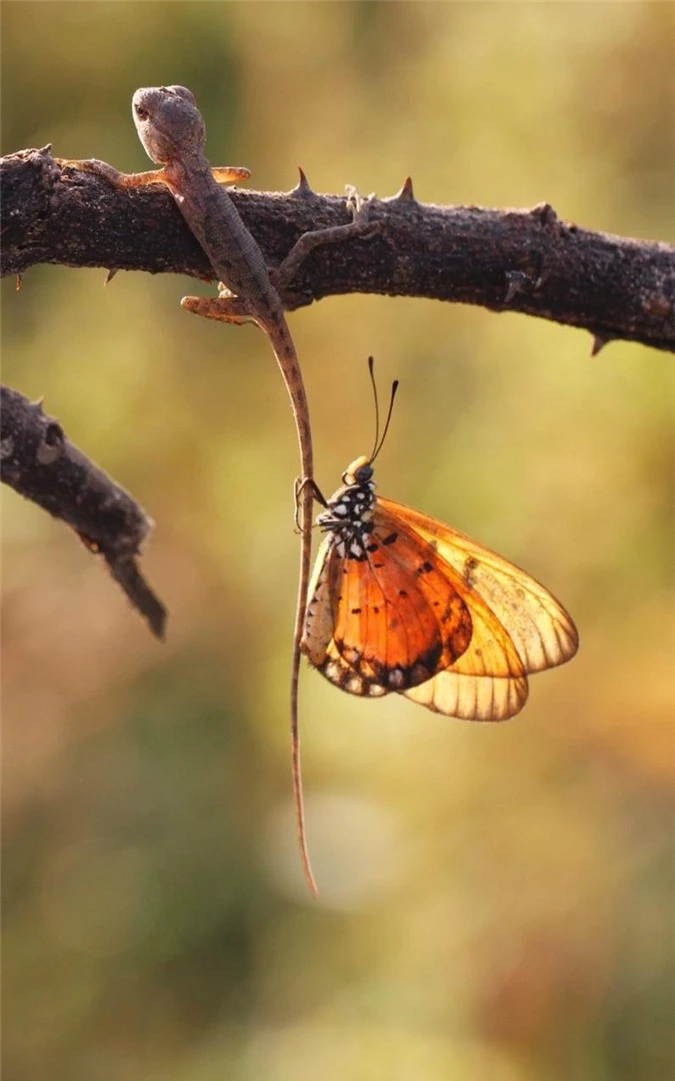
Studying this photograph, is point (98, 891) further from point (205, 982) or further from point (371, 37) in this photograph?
point (371, 37)

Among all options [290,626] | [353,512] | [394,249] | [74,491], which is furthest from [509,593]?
[290,626]

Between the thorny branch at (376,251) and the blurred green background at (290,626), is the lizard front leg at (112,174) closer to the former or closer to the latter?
the thorny branch at (376,251)

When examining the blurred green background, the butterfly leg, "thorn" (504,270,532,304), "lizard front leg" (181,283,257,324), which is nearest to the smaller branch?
"lizard front leg" (181,283,257,324)

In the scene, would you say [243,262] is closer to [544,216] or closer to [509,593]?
[544,216]

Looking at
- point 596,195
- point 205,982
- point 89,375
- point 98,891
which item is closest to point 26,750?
point 98,891

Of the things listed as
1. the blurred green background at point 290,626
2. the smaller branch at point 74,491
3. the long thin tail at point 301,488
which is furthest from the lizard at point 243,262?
the blurred green background at point 290,626

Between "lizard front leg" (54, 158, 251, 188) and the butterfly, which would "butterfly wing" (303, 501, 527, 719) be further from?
"lizard front leg" (54, 158, 251, 188)

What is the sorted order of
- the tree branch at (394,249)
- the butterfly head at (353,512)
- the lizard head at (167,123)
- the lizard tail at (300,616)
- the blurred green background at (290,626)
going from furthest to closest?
the blurred green background at (290,626)
the lizard head at (167,123)
the butterfly head at (353,512)
the lizard tail at (300,616)
the tree branch at (394,249)
